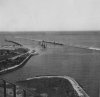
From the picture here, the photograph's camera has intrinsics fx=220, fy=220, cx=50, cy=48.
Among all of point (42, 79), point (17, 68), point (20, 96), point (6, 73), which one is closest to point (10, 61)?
point (17, 68)

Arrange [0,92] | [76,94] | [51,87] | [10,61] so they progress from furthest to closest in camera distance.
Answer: [10,61]
[51,87]
[76,94]
[0,92]

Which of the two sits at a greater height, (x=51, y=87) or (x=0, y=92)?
(x=0, y=92)

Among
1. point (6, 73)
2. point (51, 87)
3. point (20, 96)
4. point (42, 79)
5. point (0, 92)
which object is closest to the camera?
point (0, 92)

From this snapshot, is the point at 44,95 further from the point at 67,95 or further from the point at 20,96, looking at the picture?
the point at 20,96

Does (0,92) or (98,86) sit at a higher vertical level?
(0,92)

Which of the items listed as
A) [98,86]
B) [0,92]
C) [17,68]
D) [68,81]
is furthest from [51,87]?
[17,68]

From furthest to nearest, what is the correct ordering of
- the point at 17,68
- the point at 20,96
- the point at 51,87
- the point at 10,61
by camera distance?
1. the point at 10,61
2. the point at 17,68
3. the point at 51,87
4. the point at 20,96

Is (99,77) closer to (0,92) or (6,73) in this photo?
(6,73)

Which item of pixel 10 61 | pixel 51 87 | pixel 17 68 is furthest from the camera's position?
pixel 10 61

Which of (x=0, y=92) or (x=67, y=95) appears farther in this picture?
(x=67, y=95)
